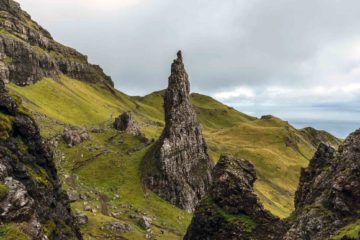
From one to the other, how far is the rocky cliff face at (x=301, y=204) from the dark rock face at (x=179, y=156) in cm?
7786

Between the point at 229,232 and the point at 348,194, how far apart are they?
21.6 meters

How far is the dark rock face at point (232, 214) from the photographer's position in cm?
6156

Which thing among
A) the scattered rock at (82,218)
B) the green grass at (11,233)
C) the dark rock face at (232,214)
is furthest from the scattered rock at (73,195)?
the green grass at (11,233)

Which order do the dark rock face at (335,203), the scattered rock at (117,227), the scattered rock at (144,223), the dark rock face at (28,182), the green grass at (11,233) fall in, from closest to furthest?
1. the green grass at (11,233)
2. the dark rock face at (28,182)
3. the dark rock face at (335,203)
4. the scattered rock at (117,227)
5. the scattered rock at (144,223)

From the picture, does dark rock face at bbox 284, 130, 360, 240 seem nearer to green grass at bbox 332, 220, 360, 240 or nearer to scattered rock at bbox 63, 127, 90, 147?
green grass at bbox 332, 220, 360, 240

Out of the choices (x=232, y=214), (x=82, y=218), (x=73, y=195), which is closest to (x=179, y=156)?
(x=73, y=195)

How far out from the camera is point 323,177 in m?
54.4

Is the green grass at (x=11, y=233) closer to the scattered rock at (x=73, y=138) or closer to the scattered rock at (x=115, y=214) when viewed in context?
the scattered rock at (x=115, y=214)

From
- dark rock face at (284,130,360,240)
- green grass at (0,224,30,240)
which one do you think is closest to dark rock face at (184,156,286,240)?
dark rock face at (284,130,360,240)

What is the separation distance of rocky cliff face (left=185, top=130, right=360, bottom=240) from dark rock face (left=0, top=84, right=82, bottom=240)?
21377 millimetres

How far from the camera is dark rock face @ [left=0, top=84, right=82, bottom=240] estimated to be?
42.2 meters

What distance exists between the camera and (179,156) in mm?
156250

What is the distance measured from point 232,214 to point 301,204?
33.8ft

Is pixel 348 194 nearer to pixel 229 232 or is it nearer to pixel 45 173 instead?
pixel 229 232
